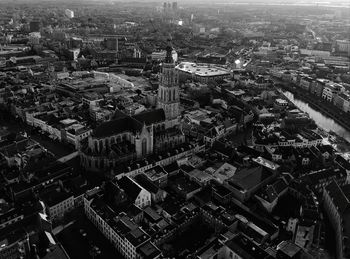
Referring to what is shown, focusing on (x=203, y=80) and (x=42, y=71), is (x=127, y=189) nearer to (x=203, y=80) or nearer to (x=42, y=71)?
(x=203, y=80)

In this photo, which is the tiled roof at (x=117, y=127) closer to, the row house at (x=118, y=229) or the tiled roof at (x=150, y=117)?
the tiled roof at (x=150, y=117)

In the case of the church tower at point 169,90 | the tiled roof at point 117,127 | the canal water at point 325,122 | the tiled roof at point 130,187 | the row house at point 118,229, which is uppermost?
the church tower at point 169,90

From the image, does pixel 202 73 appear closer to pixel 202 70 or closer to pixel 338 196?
pixel 202 70

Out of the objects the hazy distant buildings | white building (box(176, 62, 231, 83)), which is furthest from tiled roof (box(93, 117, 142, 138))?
the hazy distant buildings

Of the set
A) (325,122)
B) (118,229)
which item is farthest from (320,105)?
(118,229)

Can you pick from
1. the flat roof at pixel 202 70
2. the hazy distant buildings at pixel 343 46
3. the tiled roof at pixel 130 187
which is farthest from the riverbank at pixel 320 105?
the hazy distant buildings at pixel 343 46

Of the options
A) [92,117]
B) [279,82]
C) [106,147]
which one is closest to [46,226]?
[106,147]

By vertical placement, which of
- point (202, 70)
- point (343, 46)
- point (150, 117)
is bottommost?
point (202, 70)

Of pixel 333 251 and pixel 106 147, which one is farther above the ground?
pixel 106 147
